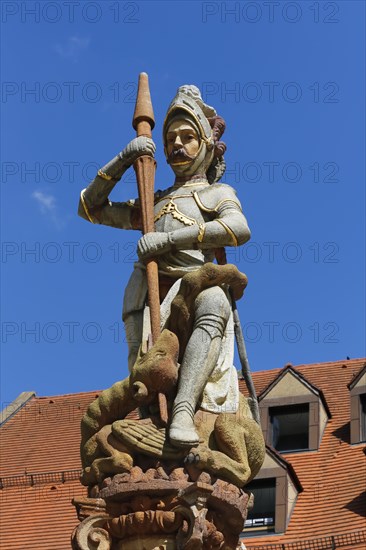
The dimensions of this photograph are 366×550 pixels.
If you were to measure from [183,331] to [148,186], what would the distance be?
1.29 metres

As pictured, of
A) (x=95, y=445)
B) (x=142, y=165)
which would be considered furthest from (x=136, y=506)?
(x=142, y=165)

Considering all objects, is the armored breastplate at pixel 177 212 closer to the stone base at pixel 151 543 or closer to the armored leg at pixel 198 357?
the armored leg at pixel 198 357

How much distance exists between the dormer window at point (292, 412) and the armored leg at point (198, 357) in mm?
11897

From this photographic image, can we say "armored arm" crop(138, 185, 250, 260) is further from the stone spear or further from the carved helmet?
the carved helmet

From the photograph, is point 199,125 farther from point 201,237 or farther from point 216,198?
point 201,237

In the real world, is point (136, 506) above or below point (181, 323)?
below

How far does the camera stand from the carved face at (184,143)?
12.9 metres

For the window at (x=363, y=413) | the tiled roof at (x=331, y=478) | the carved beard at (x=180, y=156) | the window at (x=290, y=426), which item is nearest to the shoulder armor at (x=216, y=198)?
the carved beard at (x=180, y=156)

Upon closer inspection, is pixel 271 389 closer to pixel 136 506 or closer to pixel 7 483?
pixel 7 483

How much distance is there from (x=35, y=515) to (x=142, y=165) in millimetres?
9949

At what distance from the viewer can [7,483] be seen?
22.8 metres

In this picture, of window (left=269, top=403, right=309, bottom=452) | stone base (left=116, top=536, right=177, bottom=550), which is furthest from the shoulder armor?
window (left=269, top=403, right=309, bottom=452)

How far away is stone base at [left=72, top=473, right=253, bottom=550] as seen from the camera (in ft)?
35.7

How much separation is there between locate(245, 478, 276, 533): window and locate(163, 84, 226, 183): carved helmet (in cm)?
930
